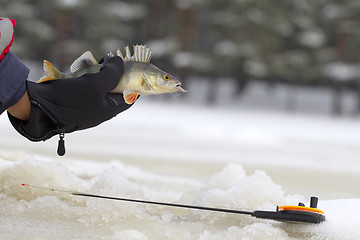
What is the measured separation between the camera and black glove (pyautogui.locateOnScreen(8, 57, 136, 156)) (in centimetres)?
139

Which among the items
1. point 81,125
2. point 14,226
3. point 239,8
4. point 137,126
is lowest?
point 14,226

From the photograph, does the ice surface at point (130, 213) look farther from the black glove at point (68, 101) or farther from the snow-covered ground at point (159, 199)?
the black glove at point (68, 101)

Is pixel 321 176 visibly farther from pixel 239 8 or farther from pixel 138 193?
pixel 239 8

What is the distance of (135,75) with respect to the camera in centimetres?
142

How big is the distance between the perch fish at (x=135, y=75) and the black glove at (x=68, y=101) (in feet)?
0.08

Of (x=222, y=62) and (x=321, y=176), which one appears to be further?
(x=222, y=62)

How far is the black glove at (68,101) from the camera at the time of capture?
1.39 meters

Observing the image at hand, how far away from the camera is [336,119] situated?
583 inches

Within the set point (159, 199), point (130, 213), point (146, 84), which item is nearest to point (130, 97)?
point (146, 84)

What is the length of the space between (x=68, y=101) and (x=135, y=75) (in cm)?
21

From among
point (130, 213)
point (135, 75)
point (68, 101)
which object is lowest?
point (130, 213)

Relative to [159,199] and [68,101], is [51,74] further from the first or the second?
[159,199]

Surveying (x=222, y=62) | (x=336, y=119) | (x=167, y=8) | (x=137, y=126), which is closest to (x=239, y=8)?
(x=222, y=62)

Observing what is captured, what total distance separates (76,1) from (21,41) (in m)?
2.75
